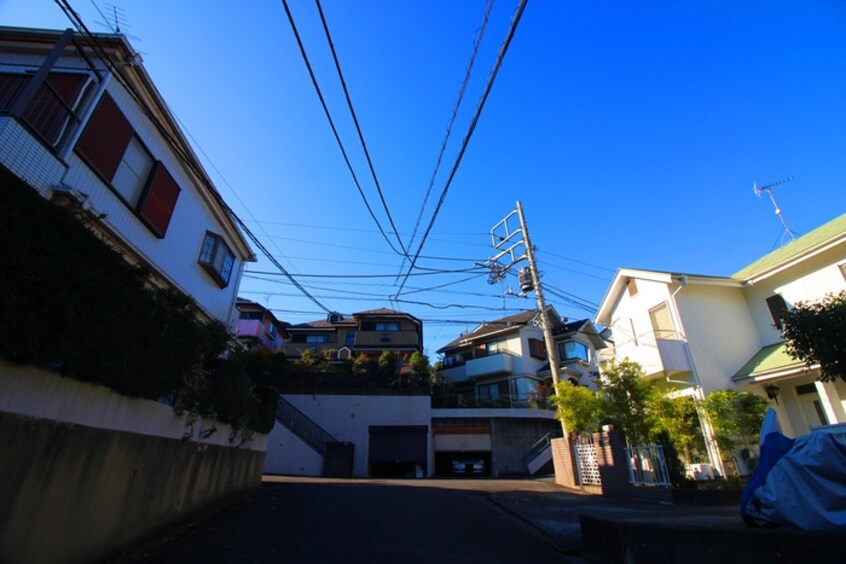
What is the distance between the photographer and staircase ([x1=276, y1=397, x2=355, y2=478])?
64.2 ft

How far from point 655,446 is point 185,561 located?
390 inches

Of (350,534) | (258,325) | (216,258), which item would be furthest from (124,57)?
(258,325)

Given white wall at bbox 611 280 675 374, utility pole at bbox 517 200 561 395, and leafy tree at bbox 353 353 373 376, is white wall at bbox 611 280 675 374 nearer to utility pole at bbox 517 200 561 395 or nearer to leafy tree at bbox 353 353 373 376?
utility pole at bbox 517 200 561 395

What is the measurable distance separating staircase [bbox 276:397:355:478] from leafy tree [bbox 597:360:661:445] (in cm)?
1322

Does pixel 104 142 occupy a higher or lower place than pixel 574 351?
lower

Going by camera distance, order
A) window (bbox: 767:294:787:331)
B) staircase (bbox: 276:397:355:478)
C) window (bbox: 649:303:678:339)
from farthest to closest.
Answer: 1. staircase (bbox: 276:397:355:478)
2. window (bbox: 649:303:678:339)
3. window (bbox: 767:294:787:331)

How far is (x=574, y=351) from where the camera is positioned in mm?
30719

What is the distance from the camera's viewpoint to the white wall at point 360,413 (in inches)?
872

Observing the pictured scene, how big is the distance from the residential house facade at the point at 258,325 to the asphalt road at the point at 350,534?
20.8m

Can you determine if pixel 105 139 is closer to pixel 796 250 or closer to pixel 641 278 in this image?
pixel 641 278

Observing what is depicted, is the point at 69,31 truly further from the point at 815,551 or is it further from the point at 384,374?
the point at 384,374

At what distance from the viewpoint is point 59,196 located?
7152 millimetres

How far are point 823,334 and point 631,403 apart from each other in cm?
426

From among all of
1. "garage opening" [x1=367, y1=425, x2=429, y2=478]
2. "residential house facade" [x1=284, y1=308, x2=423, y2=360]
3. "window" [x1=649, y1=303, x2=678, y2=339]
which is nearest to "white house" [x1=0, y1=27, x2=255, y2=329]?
"garage opening" [x1=367, y1=425, x2=429, y2=478]
